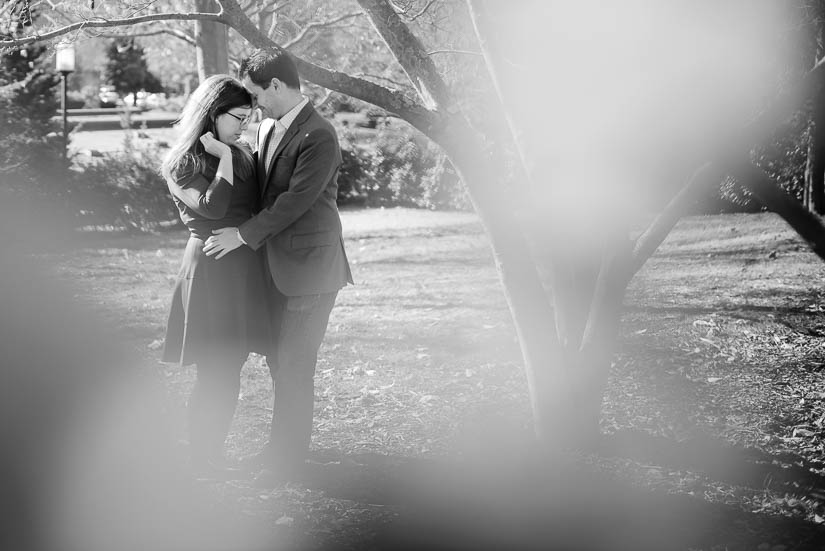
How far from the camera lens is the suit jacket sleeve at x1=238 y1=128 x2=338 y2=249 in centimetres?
410

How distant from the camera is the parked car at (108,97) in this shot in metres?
50.4

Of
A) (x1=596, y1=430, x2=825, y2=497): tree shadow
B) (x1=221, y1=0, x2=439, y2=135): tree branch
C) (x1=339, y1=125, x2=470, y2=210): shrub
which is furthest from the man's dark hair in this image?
(x1=339, y1=125, x2=470, y2=210): shrub

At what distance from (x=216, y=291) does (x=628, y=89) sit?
2.28 metres

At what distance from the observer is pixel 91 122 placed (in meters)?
40.1

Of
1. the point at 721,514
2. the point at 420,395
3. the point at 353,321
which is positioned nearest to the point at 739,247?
the point at 353,321

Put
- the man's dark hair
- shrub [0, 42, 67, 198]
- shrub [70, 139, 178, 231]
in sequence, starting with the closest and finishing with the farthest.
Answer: the man's dark hair < shrub [0, 42, 67, 198] < shrub [70, 139, 178, 231]

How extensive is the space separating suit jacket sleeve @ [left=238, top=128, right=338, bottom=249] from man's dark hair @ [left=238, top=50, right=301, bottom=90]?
10.5 inches

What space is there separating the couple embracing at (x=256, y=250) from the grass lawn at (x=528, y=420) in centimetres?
41

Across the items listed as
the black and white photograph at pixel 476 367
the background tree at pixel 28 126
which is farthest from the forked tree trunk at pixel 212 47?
the black and white photograph at pixel 476 367

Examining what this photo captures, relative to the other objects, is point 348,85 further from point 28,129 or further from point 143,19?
point 28,129

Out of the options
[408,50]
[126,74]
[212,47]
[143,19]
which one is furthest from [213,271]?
[126,74]

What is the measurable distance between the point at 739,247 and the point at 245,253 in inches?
328

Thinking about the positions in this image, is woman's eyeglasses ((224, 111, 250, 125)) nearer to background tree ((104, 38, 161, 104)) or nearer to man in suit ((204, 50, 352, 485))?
man in suit ((204, 50, 352, 485))

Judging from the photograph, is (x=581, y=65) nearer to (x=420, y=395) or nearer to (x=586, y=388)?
(x=586, y=388)
